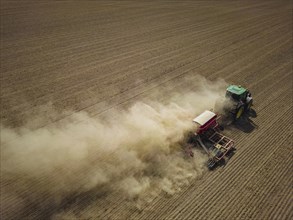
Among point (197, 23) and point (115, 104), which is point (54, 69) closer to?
point (115, 104)

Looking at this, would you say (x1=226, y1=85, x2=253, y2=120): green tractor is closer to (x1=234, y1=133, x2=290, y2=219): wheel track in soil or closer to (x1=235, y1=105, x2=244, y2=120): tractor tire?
(x1=235, y1=105, x2=244, y2=120): tractor tire

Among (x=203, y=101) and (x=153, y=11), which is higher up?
(x=153, y=11)

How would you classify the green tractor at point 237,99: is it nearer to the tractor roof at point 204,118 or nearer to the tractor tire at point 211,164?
the tractor roof at point 204,118

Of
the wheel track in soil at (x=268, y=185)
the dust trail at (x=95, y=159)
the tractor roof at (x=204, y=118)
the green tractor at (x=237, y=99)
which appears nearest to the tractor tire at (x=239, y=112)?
the green tractor at (x=237, y=99)

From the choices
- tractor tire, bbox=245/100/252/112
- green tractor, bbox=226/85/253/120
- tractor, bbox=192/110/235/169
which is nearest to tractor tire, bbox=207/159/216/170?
tractor, bbox=192/110/235/169

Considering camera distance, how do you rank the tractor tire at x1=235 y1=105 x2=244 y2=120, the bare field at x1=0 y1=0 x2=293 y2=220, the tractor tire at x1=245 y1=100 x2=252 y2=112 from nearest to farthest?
the bare field at x1=0 y1=0 x2=293 y2=220, the tractor tire at x1=235 y1=105 x2=244 y2=120, the tractor tire at x1=245 y1=100 x2=252 y2=112

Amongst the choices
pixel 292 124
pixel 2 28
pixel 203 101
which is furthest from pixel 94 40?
pixel 292 124
